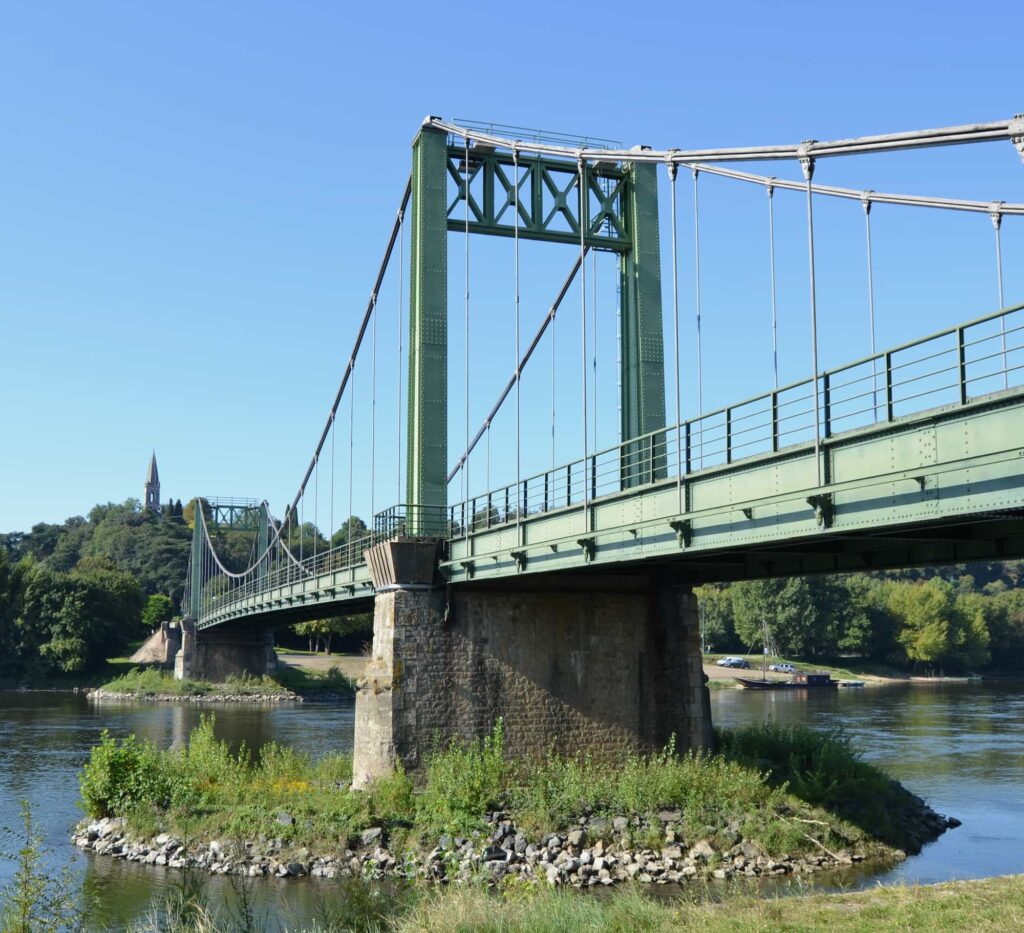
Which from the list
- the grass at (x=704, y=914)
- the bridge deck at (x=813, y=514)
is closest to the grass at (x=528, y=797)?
the bridge deck at (x=813, y=514)

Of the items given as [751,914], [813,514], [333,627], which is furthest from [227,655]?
[751,914]

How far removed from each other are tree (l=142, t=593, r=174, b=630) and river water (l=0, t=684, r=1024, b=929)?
2659cm

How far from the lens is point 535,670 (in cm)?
2367

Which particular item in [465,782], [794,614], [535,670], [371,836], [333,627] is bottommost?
[371,836]

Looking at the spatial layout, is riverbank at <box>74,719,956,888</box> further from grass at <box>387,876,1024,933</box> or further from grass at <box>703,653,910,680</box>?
grass at <box>703,653,910,680</box>

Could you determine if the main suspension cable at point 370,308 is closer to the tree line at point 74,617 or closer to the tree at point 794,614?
the tree line at point 74,617

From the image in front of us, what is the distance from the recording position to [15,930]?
384 inches

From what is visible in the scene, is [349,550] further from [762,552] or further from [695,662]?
[762,552]

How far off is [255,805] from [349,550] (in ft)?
34.0

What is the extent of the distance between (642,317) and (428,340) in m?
5.07

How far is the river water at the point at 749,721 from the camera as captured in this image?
19109mm

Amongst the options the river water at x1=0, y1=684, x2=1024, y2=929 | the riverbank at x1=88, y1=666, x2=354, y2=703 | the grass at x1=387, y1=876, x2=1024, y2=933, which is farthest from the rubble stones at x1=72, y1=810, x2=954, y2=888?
the riverbank at x1=88, y1=666, x2=354, y2=703

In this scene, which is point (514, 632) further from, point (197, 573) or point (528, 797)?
point (197, 573)

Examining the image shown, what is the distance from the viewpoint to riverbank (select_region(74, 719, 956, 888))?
19.4 metres
